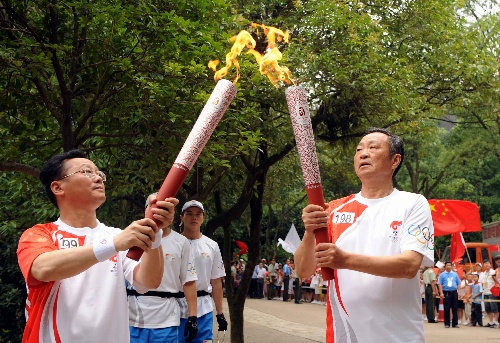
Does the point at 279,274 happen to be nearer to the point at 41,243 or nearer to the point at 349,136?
the point at 349,136

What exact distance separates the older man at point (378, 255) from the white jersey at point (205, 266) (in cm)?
415

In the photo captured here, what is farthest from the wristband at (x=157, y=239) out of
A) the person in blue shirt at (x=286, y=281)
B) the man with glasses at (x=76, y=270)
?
the person in blue shirt at (x=286, y=281)

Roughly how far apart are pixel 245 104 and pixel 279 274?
794 inches

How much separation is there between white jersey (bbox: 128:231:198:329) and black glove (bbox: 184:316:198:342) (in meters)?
0.31

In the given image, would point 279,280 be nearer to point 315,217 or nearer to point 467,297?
point 467,297

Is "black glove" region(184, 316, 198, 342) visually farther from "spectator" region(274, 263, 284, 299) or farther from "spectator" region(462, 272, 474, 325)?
"spectator" region(274, 263, 284, 299)

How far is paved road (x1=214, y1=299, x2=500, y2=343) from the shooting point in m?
14.9

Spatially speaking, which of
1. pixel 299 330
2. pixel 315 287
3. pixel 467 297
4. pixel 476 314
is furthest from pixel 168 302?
pixel 315 287

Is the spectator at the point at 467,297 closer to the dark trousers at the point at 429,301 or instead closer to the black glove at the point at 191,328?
the dark trousers at the point at 429,301

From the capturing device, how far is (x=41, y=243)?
342cm

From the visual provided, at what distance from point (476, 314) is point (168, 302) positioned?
1304cm

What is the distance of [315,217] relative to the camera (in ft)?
10.9

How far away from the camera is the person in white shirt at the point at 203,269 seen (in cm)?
788

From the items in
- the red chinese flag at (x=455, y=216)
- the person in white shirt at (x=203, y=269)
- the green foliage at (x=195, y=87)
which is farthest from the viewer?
the red chinese flag at (x=455, y=216)
